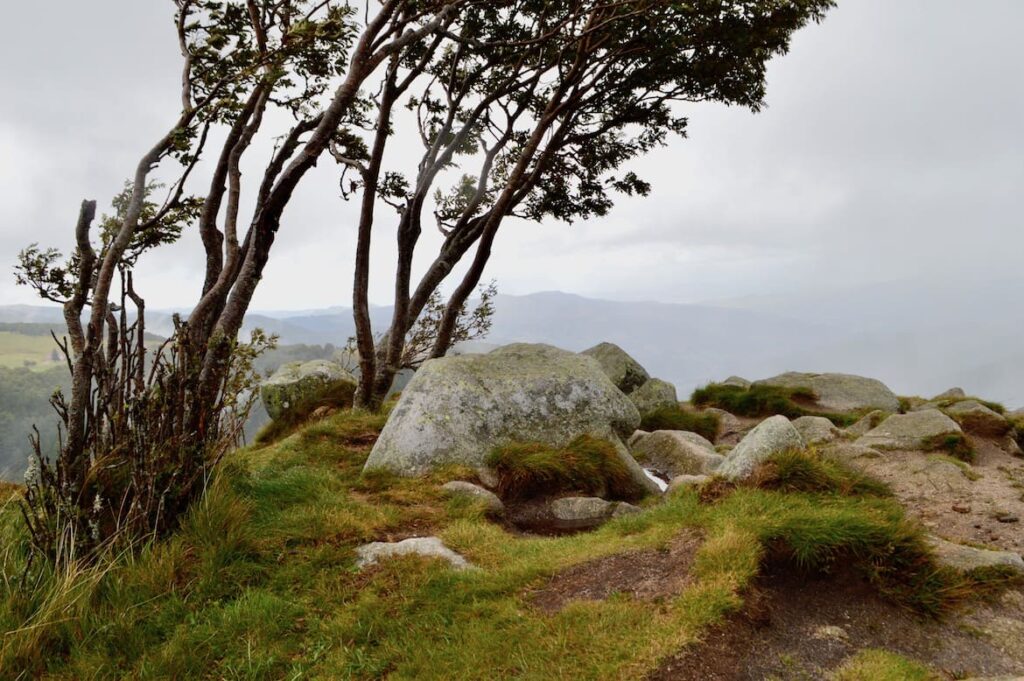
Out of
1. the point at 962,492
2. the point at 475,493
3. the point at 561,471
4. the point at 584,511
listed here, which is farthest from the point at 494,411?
the point at 962,492

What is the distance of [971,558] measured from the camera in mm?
6758

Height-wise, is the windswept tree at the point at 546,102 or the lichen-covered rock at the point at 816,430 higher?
the windswept tree at the point at 546,102

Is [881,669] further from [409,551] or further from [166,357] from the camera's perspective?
[166,357]

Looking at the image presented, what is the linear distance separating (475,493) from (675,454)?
6.65 meters

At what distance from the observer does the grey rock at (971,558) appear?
6.61 metres

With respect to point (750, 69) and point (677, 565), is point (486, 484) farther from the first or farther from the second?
point (750, 69)

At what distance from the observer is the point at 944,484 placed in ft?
40.0

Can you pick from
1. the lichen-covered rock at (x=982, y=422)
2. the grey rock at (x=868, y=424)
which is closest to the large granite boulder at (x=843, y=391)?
the grey rock at (x=868, y=424)

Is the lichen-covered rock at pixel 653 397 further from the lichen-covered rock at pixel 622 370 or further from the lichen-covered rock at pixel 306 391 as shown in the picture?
the lichen-covered rock at pixel 306 391

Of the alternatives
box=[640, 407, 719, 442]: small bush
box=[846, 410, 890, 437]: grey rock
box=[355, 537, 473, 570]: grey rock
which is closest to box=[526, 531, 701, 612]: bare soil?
box=[355, 537, 473, 570]: grey rock

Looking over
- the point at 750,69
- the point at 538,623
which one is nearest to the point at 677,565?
the point at 538,623

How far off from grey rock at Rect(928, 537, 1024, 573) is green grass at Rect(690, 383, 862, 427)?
15.5 m

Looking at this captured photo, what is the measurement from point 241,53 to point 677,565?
9.99 meters

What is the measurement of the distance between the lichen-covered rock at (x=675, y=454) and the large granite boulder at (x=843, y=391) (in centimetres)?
1114
